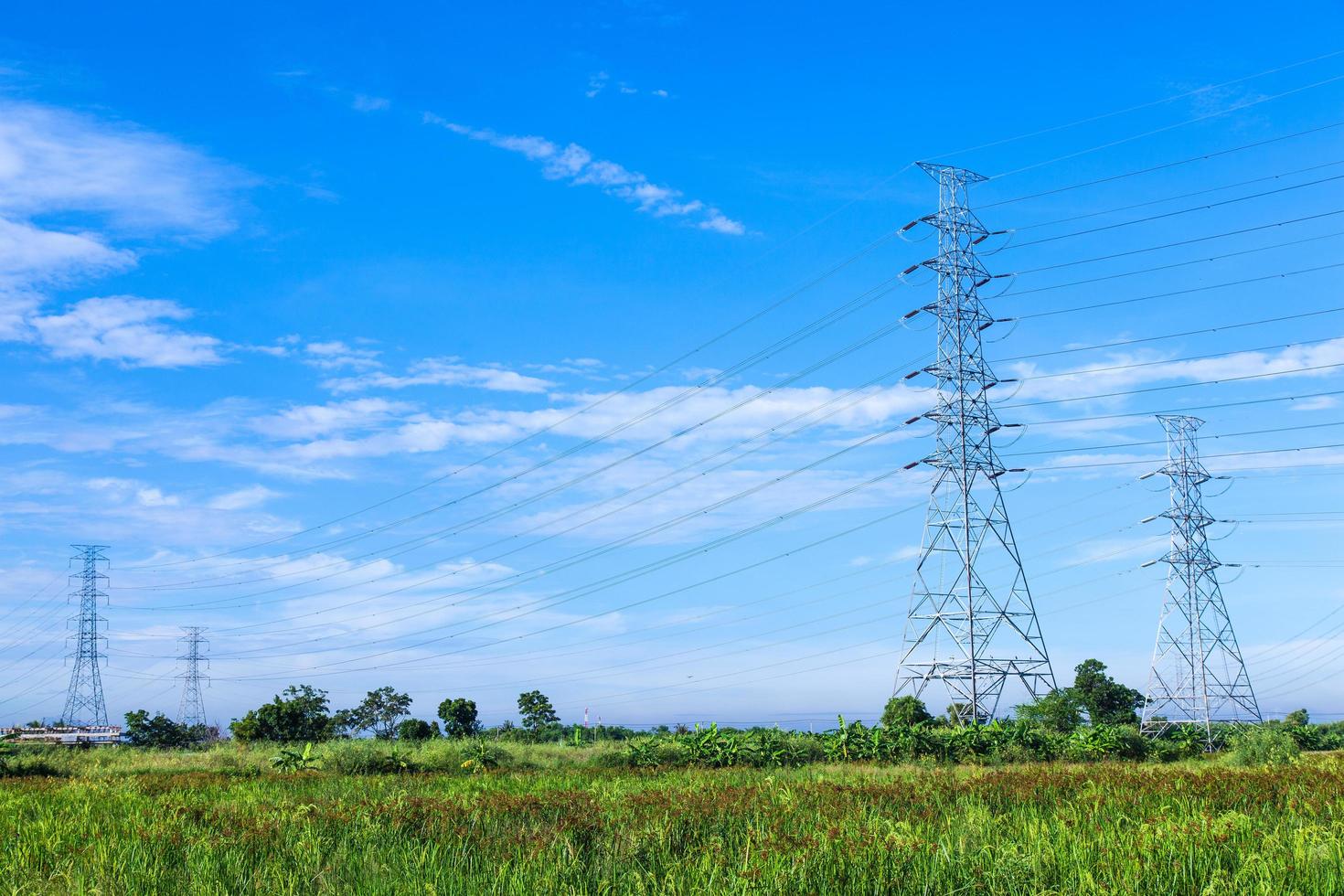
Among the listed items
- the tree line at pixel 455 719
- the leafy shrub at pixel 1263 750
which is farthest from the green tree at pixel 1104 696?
the leafy shrub at pixel 1263 750

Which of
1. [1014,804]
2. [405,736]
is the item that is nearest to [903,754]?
[1014,804]

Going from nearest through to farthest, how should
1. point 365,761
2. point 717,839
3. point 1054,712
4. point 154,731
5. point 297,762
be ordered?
point 717,839 → point 365,761 → point 297,762 → point 1054,712 → point 154,731

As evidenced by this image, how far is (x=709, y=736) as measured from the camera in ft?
97.5

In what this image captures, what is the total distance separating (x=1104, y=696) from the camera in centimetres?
6134

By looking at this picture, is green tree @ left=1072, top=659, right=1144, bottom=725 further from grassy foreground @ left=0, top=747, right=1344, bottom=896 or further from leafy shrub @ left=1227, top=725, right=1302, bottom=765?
grassy foreground @ left=0, top=747, right=1344, bottom=896

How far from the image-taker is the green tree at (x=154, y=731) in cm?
5025

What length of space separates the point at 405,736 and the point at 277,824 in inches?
1356

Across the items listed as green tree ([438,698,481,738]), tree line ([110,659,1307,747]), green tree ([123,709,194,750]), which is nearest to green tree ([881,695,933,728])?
tree line ([110,659,1307,747])

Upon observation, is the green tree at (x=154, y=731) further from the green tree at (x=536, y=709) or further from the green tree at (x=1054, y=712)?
the green tree at (x=1054, y=712)

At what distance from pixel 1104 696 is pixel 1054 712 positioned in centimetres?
2632

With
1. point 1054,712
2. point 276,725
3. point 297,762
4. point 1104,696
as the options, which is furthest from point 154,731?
point 1104,696

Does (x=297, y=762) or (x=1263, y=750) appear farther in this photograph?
(x=1263, y=750)

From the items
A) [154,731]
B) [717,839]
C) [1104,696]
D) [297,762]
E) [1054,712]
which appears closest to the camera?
[717,839]

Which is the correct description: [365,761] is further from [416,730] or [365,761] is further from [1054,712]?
[1054,712]
